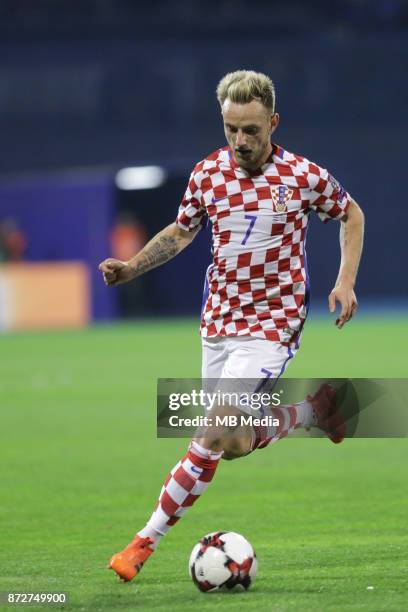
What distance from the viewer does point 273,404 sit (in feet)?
22.1

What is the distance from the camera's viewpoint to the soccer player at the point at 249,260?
602 cm

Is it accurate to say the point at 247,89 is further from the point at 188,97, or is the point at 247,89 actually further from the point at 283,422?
the point at 188,97

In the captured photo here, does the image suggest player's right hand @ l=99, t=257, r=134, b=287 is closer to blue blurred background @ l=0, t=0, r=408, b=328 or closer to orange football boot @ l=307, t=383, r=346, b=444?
orange football boot @ l=307, t=383, r=346, b=444

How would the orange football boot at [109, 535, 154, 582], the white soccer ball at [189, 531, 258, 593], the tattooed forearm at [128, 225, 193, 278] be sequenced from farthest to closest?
the tattooed forearm at [128, 225, 193, 278]
the orange football boot at [109, 535, 154, 582]
the white soccer ball at [189, 531, 258, 593]

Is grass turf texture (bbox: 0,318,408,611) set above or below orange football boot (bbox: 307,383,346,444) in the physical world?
below

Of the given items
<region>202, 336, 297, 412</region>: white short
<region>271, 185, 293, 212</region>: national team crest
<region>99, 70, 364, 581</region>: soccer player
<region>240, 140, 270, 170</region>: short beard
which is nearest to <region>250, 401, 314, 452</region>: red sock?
<region>99, 70, 364, 581</region>: soccer player

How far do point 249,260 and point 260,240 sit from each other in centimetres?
11

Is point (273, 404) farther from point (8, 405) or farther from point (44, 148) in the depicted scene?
point (44, 148)

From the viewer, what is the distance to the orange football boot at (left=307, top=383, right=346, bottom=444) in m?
6.99

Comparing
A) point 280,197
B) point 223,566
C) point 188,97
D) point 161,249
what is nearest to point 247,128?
point 280,197

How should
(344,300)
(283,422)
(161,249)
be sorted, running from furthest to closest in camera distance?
(283,422)
(161,249)
(344,300)

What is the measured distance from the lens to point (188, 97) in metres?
32.2

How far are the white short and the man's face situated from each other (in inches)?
33.3

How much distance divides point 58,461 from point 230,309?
442 centimetres
